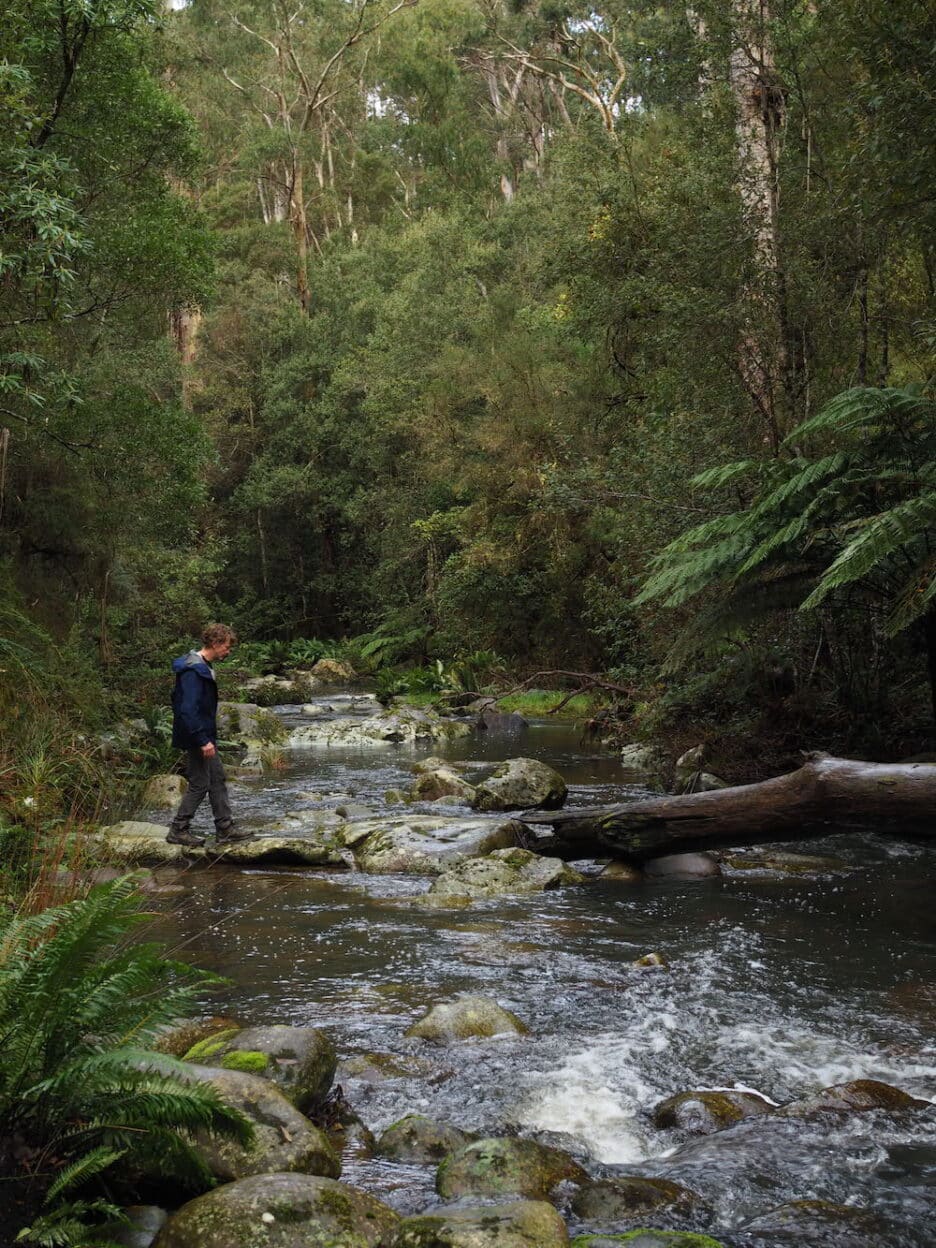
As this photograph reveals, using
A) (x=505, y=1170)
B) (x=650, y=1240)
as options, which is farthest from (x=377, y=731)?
(x=650, y=1240)

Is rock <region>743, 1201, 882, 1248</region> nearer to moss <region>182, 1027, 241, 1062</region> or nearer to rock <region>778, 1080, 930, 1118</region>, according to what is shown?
rock <region>778, 1080, 930, 1118</region>

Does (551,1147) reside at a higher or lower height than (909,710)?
lower

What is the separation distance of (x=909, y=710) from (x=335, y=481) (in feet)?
89.9

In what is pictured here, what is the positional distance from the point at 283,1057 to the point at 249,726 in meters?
13.6

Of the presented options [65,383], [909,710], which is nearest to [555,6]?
[65,383]

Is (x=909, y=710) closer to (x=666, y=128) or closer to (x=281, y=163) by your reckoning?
(x=666, y=128)

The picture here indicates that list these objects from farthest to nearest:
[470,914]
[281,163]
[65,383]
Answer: [281,163] → [65,383] → [470,914]

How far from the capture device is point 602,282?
16.0m

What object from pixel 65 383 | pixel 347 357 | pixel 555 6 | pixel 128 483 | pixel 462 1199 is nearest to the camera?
pixel 462 1199

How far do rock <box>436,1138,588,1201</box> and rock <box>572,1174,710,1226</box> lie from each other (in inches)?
4.6

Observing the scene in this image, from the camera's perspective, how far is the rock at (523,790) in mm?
10500

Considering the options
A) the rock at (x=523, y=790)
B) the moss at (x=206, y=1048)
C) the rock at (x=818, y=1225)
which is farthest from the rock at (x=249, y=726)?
the rock at (x=818, y=1225)

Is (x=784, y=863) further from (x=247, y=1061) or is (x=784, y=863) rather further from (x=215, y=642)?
(x=247, y=1061)

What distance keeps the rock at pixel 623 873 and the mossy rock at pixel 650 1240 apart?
4.66 meters
